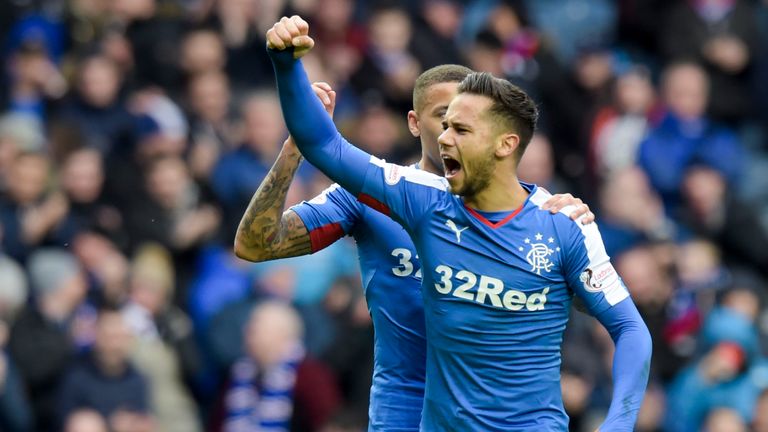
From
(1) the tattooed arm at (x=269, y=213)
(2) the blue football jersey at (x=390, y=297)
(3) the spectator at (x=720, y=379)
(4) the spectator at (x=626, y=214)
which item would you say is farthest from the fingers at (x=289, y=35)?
(4) the spectator at (x=626, y=214)

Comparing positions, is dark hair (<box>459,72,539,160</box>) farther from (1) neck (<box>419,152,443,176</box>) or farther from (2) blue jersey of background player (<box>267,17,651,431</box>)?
(1) neck (<box>419,152,443,176</box>)

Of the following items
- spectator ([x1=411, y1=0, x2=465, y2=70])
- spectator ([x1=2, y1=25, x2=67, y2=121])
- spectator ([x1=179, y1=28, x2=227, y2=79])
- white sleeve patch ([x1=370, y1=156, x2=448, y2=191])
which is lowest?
white sleeve patch ([x1=370, y1=156, x2=448, y2=191])

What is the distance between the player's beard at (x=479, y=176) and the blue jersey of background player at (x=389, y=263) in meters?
0.57

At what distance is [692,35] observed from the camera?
15047 mm

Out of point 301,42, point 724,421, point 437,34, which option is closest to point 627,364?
point 301,42

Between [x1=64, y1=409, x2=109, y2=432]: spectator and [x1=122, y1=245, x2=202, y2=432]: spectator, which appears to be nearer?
[x1=64, y1=409, x2=109, y2=432]: spectator

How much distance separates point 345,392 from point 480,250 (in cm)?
562

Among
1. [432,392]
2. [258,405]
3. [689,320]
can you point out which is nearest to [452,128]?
[432,392]

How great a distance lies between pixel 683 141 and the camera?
13969 millimetres

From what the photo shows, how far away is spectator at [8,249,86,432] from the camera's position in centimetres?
1068

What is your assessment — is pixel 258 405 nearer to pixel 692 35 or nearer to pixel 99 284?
pixel 99 284

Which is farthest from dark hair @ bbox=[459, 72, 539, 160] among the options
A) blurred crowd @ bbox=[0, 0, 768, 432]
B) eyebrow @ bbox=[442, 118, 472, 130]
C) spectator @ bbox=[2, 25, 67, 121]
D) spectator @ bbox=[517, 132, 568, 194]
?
spectator @ bbox=[2, 25, 67, 121]

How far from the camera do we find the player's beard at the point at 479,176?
5.89 metres

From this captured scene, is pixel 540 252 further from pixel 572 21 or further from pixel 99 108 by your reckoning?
pixel 572 21
